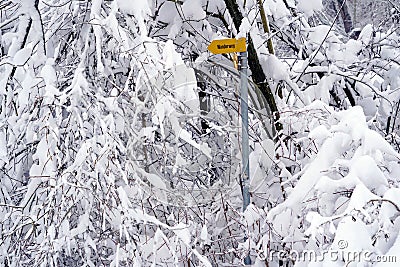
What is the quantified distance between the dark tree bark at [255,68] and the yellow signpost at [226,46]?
42 cm

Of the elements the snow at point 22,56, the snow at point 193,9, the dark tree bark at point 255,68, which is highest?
the snow at point 193,9

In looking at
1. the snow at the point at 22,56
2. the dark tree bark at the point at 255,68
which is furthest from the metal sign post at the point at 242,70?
the snow at the point at 22,56

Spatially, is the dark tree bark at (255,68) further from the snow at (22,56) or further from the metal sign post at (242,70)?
the snow at (22,56)

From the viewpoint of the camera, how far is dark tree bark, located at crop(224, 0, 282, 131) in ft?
8.69

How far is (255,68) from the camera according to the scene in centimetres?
274

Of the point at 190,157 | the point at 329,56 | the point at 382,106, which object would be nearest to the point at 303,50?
the point at 329,56

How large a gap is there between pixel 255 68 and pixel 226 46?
532 mm

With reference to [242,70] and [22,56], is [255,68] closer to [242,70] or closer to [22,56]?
[242,70]

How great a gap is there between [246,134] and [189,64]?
607mm

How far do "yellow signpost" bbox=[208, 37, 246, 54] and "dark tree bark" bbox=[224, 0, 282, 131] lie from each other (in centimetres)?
42

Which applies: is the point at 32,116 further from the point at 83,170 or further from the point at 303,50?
the point at 303,50

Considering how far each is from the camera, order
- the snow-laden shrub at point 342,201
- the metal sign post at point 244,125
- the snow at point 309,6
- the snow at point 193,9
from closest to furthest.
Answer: the snow-laden shrub at point 342,201
the metal sign post at point 244,125
the snow at point 193,9
the snow at point 309,6

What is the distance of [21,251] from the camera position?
2.22m

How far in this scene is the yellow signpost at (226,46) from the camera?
2.21 metres
